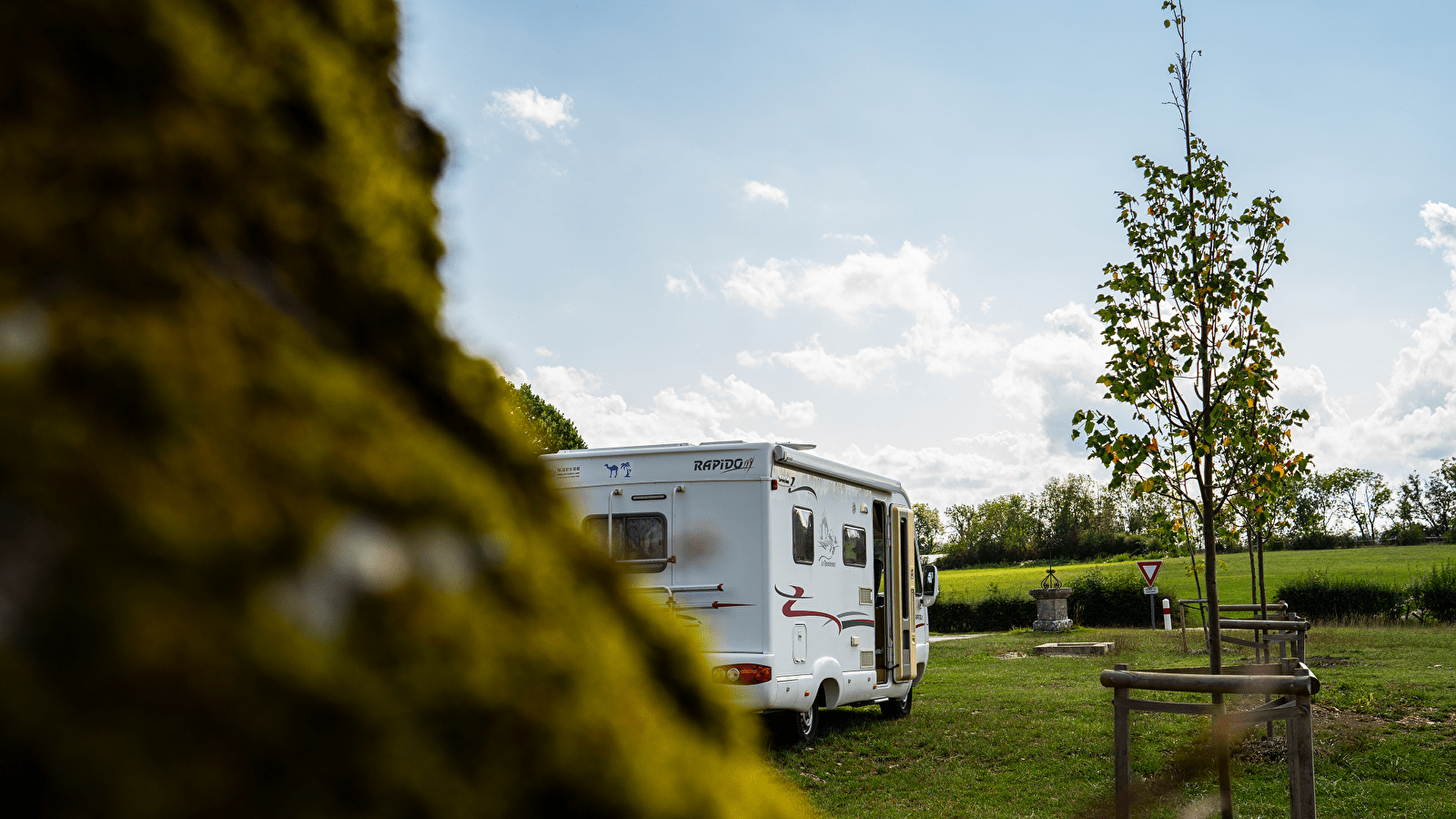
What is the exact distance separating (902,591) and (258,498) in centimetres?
1277

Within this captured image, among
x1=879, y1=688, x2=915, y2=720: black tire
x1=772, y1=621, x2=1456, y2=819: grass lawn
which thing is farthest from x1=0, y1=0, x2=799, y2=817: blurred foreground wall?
x1=879, y1=688, x2=915, y2=720: black tire

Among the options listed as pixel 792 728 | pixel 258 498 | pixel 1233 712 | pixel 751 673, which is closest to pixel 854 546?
pixel 792 728

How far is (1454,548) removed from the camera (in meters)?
61.0

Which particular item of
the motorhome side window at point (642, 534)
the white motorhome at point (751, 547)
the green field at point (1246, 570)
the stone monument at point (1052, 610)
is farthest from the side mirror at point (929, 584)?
the green field at point (1246, 570)

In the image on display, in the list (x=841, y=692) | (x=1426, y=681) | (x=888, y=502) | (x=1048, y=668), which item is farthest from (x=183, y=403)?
(x=1048, y=668)

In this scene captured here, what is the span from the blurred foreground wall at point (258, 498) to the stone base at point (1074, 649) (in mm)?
25277

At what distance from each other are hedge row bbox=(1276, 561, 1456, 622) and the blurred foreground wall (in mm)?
37163

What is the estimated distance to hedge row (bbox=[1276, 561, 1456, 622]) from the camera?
31.0 m

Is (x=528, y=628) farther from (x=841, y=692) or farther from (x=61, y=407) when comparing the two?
(x=841, y=692)

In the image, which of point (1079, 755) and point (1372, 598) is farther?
point (1372, 598)

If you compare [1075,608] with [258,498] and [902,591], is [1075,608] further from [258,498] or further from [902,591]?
[258,498]

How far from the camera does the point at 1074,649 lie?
24.3 meters

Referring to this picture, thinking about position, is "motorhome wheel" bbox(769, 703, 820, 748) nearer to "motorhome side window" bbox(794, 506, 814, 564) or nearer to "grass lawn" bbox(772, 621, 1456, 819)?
"grass lawn" bbox(772, 621, 1456, 819)

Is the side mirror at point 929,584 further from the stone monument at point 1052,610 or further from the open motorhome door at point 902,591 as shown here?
the stone monument at point 1052,610
